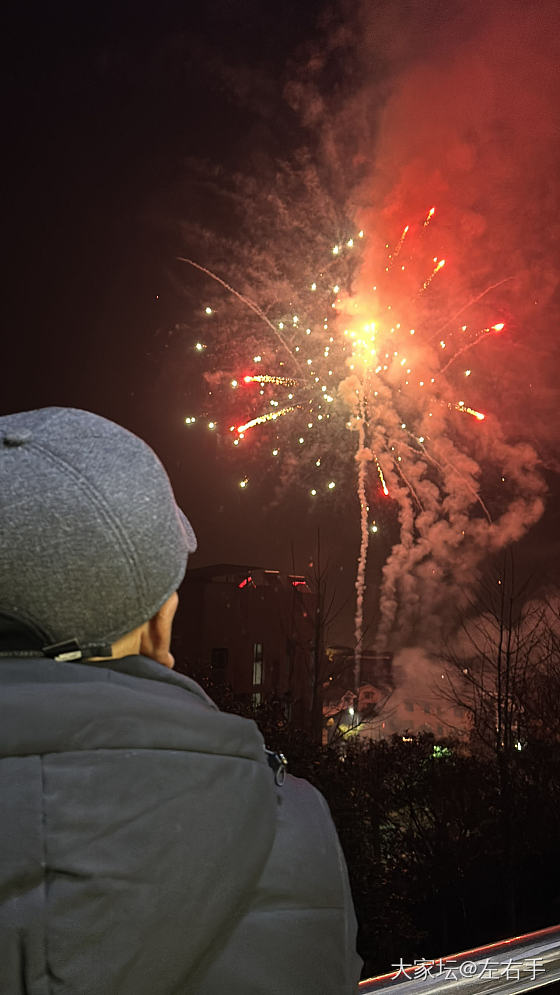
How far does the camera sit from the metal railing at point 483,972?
118 cm

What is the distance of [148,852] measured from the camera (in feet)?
1.75

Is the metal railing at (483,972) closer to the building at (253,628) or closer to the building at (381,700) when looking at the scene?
the building at (253,628)

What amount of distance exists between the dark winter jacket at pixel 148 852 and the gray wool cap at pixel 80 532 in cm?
4

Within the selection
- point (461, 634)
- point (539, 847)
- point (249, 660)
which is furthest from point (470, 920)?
point (461, 634)

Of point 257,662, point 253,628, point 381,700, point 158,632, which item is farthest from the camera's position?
point 381,700

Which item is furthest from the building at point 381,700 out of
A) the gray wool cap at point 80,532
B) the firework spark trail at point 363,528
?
the gray wool cap at point 80,532

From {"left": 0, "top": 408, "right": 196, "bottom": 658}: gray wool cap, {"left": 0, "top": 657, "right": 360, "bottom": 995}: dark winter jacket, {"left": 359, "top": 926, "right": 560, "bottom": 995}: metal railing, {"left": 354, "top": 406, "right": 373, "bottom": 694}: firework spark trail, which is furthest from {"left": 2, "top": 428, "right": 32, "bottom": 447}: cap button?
{"left": 354, "top": 406, "right": 373, "bottom": 694}: firework spark trail

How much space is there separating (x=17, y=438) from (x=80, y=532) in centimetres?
10

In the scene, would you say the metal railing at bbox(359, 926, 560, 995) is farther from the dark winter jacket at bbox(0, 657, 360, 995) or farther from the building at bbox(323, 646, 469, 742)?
the building at bbox(323, 646, 469, 742)

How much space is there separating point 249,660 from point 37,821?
19.7 m

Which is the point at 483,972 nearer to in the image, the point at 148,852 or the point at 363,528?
the point at 148,852

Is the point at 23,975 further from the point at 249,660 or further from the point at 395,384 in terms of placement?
the point at 249,660

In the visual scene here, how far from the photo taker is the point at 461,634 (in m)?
22.8

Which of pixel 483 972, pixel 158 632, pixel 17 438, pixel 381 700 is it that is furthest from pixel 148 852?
pixel 381 700
